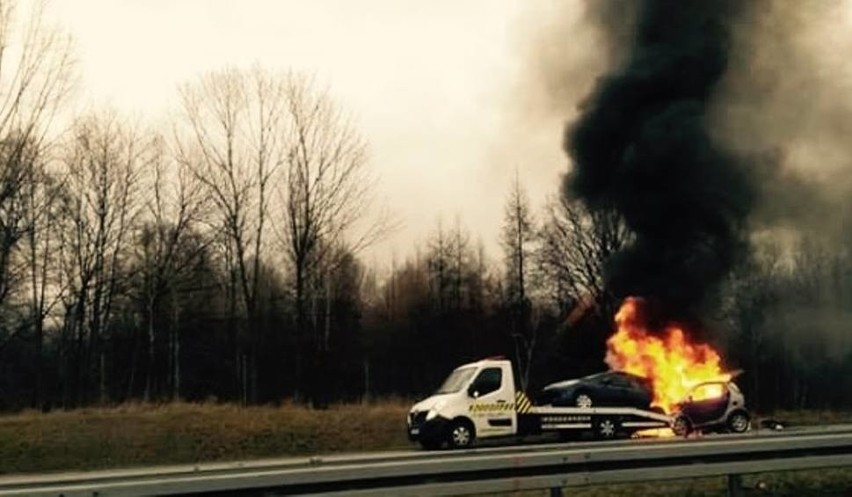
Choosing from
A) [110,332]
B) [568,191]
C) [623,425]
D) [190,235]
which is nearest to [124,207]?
[190,235]

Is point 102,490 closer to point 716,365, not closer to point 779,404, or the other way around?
point 716,365

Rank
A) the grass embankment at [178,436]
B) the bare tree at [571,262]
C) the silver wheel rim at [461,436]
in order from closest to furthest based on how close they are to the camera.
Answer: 1. the silver wheel rim at [461,436]
2. the grass embankment at [178,436]
3. the bare tree at [571,262]

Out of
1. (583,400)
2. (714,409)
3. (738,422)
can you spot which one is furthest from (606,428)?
(738,422)

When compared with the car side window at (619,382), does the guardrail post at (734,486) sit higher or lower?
lower

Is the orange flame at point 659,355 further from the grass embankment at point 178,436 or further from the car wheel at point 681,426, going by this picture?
the grass embankment at point 178,436

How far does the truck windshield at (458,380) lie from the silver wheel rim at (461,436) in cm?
95

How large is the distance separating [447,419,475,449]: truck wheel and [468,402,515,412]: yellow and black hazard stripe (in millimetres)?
364

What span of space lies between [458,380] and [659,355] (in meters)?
7.92

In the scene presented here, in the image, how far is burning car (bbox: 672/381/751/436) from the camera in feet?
81.7

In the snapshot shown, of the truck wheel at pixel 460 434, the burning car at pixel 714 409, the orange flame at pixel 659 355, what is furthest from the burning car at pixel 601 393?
the truck wheel at pixel 460 434

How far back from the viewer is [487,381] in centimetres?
2334

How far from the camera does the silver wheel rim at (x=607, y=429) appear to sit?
77.5ft

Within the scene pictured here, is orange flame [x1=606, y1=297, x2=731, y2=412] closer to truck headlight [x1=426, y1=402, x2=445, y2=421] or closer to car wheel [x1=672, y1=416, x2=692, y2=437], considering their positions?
car wheel [x1=672, y1=416, x2=692, y2=437]

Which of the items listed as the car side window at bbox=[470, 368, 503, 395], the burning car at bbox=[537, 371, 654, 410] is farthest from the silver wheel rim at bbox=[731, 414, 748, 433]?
the car side window at bbox=[470, 368, 503, 395]
